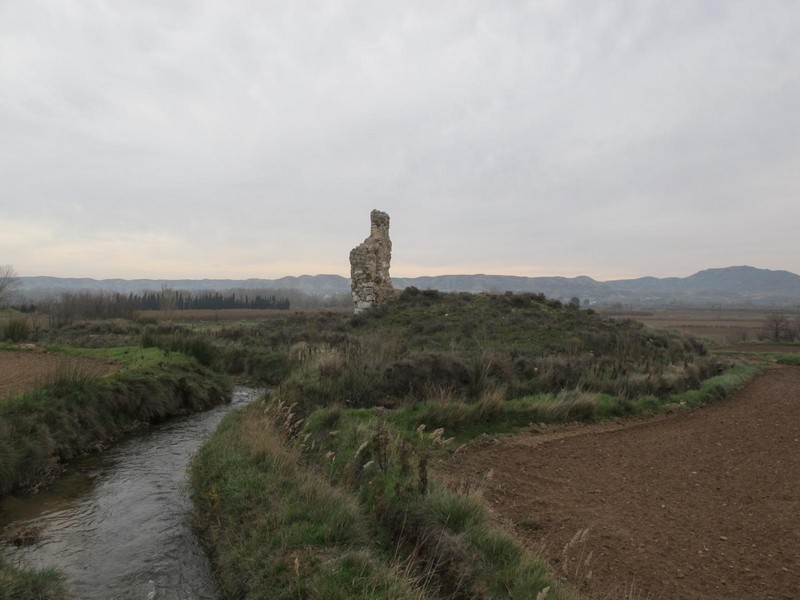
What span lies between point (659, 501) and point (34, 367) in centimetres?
1425

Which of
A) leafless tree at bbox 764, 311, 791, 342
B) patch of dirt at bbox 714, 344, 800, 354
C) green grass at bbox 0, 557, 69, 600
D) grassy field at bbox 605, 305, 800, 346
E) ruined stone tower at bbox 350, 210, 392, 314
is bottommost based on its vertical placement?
grassy field at bbox 605, 305, 800, 346

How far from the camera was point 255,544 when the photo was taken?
17.1ft

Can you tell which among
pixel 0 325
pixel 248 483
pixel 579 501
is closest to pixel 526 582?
pixel 579 501

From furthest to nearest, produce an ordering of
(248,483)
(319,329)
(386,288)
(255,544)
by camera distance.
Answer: (386,288) → (319,329) → (248,483) → (255,544)

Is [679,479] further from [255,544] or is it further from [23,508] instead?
[23,508]

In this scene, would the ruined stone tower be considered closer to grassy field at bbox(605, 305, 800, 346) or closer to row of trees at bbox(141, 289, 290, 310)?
grassy field at bbox(605, 305, 800, 346)

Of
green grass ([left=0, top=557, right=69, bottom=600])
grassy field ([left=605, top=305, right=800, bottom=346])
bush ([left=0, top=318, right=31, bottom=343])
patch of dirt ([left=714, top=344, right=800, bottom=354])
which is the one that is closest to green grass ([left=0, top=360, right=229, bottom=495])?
green grass ([left=0, top=557, right=69, bottom=600])

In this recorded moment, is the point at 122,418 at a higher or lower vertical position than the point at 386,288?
lower

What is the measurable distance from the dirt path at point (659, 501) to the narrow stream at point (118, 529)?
12.2ft

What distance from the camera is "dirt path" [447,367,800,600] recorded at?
504 centimetres

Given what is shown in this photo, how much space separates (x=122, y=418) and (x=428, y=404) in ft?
21.5

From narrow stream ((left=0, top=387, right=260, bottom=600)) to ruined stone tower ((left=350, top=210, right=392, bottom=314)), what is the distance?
1861 cm

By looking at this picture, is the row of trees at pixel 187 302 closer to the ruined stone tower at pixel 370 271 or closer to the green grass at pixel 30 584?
the ruined stone tower at pixel 370 271

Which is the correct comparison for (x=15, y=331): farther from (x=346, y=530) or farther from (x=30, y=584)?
(x=346, y=530)
